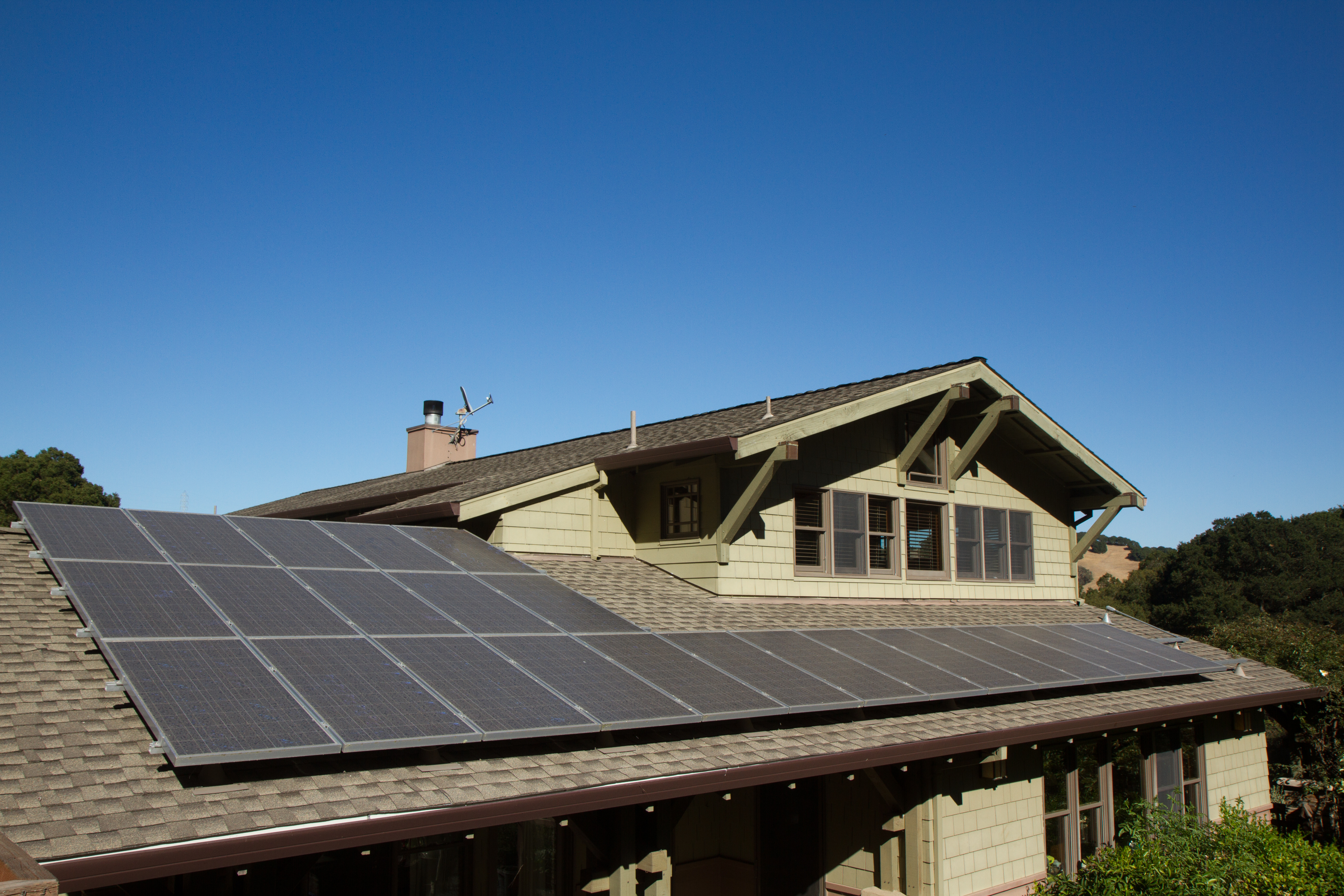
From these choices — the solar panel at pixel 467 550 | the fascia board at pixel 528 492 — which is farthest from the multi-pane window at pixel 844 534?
the solar panel at pixel 467 550

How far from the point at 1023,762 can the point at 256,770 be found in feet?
31.6

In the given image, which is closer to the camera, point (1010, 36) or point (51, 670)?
point (51, 670)

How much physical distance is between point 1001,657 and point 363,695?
846cm

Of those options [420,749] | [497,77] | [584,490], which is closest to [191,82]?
[497,77]

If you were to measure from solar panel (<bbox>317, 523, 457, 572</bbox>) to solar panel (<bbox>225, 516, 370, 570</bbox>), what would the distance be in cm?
17

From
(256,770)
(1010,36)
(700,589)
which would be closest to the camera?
(256,770)

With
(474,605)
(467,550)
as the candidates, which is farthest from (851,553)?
(474,605)

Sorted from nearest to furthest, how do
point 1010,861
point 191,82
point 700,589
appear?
point 1010,861 → point 700,589 → point 191,82

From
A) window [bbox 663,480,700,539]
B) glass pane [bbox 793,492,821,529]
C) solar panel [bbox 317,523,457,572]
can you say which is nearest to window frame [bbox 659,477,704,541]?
window [bbox 663,480,700,539]

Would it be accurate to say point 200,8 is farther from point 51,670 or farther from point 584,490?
point 51,670

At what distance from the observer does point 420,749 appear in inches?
253

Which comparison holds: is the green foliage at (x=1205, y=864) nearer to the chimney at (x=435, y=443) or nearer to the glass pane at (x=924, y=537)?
the glass pane at (x=924, y=537)

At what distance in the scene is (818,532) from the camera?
13.9 meters

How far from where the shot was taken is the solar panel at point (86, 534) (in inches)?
313
